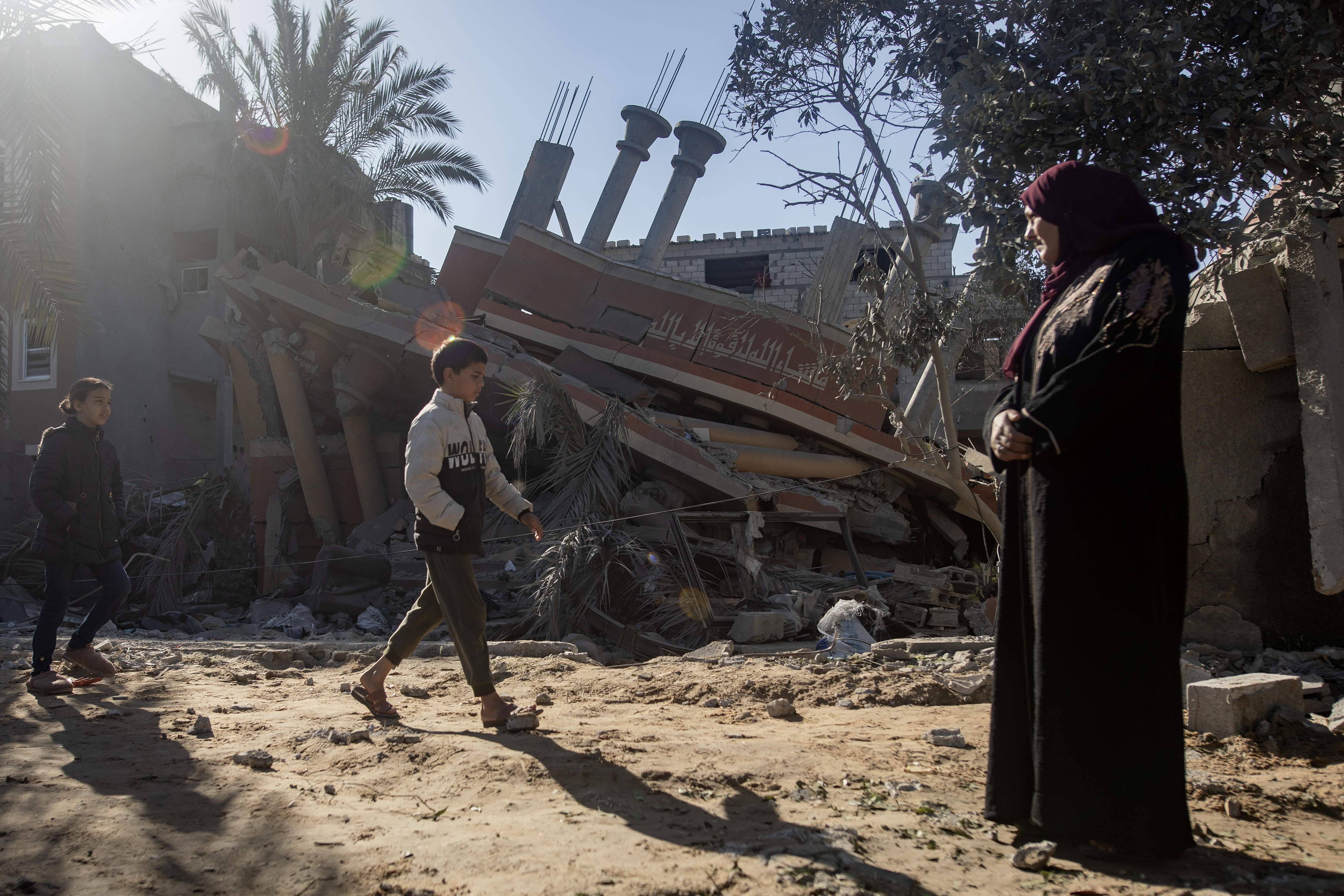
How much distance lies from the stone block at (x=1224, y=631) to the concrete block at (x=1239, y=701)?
2.03m

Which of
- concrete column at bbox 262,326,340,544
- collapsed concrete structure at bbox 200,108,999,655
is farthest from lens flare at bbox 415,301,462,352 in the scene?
concrete column at bbox 262,326,340,544

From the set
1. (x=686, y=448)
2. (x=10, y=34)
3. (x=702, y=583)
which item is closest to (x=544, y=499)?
(x=686, y=448)

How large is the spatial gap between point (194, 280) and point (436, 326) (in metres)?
13.0

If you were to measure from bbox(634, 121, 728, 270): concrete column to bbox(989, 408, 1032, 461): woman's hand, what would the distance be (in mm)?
17920

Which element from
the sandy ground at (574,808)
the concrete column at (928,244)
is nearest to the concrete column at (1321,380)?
the concrete column at (928,244)

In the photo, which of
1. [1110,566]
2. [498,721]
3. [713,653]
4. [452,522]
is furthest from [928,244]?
[1110,566]

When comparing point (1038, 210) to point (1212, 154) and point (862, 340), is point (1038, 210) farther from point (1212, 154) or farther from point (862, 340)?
point (862, 340)

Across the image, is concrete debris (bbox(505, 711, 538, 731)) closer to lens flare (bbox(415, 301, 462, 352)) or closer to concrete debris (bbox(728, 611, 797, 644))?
concrete debris (bbox(728, 611, 797, 644))

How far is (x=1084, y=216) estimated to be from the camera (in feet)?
7.99

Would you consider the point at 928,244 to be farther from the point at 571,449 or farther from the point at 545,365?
the point at 571,449

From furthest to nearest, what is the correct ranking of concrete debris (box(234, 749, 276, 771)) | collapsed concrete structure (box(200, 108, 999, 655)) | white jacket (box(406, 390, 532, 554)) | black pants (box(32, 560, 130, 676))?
1. collapsed concrete structure (box(200, 108, 999, 655))
2. black pants (box(32, 560, 130, 676))
3. white jacket (box(406, 390, 532, 554))
4. concrete debris (box(234, 749, 276, 771))

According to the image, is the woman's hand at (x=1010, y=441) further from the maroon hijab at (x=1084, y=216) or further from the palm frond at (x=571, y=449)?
the palm frond at (x=571, y=449)

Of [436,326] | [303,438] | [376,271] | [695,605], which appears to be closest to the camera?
[695,605]

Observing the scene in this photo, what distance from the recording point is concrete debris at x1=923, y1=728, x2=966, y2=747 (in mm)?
3373
